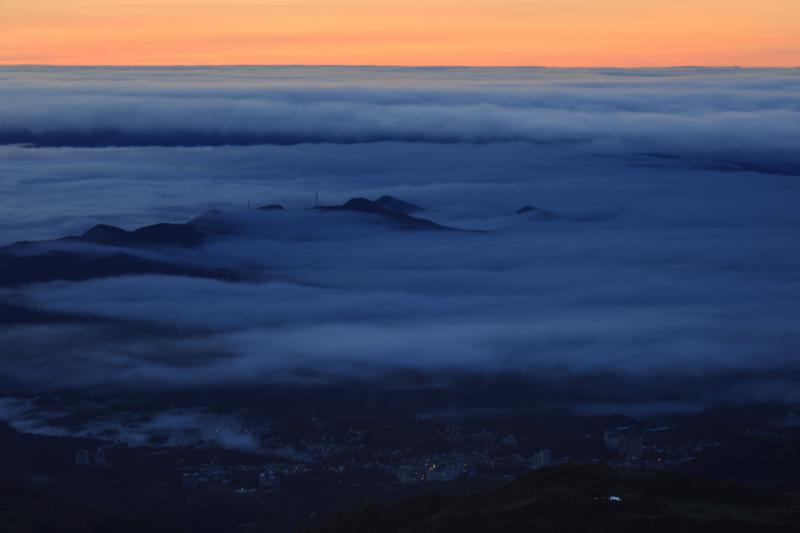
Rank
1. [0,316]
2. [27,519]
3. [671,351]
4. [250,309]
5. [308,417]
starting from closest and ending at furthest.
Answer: [27,519], [308,417], [671,351], [0,316], [250,309]

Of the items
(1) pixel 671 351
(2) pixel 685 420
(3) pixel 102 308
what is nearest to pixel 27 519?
(2) pixel 685 420

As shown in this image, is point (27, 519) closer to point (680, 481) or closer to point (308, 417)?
point (680, 481)

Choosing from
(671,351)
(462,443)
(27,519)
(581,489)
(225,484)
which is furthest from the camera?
(671,351)

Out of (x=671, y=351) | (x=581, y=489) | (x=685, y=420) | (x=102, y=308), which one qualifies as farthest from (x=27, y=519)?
(x=102, y=308)

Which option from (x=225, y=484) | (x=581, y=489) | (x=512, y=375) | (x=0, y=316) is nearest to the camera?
(x=581, y=489)

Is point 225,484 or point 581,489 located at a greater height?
point 581,489

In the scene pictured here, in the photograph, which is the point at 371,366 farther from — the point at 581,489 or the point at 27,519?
the point at 581,489

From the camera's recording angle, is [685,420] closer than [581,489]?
No
